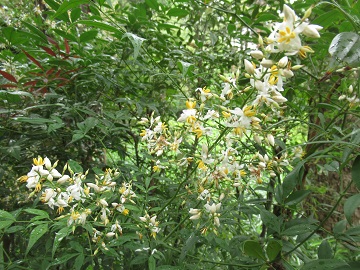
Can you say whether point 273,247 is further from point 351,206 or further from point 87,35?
point 87,35

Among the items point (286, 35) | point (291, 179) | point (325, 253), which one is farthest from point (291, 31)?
point (325, 253)

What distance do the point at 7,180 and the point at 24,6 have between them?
85cm

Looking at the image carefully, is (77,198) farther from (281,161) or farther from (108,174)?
(281,161)

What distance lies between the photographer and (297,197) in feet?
2.75

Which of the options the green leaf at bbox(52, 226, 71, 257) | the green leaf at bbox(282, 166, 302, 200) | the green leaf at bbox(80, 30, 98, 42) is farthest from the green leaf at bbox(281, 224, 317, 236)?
the green leaf at bbox(80, 30, 98, 42)

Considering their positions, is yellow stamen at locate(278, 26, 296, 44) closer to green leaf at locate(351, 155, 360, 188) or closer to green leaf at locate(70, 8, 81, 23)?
green leaf at locate(351, 155, 360, 188)

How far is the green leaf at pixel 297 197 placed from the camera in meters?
0.83

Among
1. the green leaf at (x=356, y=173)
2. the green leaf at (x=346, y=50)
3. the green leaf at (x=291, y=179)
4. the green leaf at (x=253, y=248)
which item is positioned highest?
the green leaf at (x=346, y=50)

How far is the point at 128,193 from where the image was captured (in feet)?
2.93

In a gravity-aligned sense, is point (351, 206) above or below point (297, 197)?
above

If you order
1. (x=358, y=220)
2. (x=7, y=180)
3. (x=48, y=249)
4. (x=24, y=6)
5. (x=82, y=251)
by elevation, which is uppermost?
(x=24, y=6)

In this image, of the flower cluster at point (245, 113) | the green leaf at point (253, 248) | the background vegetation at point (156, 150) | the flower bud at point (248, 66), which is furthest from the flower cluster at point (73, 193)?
the flower bud at point (248, 66)

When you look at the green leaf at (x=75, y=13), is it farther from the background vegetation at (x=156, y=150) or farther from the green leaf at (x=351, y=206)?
the green leaf at (x=351, y=206)

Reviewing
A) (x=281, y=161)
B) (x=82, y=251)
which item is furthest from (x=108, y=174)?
(x=281, y=161)
